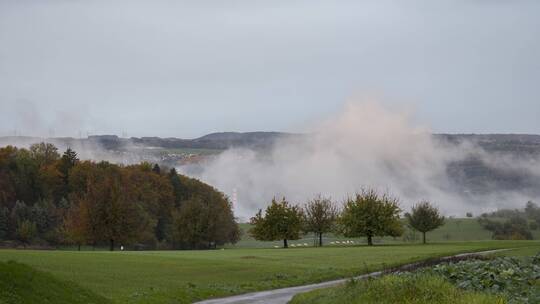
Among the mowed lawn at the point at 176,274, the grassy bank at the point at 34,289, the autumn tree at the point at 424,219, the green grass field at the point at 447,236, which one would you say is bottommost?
the mowed lawn at the point at 176,274

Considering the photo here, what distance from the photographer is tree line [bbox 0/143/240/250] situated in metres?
96.7

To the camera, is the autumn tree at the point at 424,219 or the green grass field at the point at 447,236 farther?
the green grass field at the point at 447,236

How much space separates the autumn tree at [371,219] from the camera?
101500mm

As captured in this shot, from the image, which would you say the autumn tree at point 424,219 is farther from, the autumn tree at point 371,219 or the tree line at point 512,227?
the tree line at point 512,227

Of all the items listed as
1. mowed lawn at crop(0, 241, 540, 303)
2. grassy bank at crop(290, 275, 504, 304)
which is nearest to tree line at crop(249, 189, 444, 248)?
mowed lawn at crop(0, 241, 540, 303)

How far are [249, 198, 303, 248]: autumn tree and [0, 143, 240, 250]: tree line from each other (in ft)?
30.7

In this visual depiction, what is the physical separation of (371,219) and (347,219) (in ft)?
11.4

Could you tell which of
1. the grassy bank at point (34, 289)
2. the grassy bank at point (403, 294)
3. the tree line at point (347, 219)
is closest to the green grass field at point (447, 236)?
the tree line at point (347, 219)

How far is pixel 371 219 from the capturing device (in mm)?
101750

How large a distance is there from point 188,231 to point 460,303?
308 ft

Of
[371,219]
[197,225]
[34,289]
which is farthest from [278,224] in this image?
[34,289]

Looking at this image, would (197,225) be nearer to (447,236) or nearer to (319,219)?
(319,219)

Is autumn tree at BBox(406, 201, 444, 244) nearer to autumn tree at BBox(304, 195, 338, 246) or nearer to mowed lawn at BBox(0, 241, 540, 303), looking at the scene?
autumn tree at BBox(304, 195, 338, 246)

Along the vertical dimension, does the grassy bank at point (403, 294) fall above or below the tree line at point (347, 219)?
below
